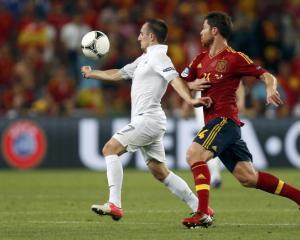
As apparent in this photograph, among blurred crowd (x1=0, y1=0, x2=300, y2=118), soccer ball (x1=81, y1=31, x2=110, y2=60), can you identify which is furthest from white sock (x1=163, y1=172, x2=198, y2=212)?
blurred crowd (x1=0, y1=0, x2=300, y2=118)

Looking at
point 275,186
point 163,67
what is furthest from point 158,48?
point 275,186

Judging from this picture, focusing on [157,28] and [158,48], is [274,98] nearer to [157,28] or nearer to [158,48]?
[158,48]

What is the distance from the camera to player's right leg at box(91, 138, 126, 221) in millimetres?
10452

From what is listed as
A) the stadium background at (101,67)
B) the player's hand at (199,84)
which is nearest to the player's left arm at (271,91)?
the player's hand at (199,84)

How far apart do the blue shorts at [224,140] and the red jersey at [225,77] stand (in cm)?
10

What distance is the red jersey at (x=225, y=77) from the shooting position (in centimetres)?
1017

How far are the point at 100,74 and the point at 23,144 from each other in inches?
372

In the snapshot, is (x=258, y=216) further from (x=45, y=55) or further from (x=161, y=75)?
(x=45, y=55)

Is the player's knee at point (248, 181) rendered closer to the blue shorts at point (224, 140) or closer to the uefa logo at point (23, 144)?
the blue shorts at point (224, 140)

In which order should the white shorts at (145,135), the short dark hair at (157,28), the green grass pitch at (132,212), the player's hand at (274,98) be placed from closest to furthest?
the player's hand at (274,98)
the green grass pitch at (132,212)
the white shorts at (145,135)
the short dark hair at (157,28)

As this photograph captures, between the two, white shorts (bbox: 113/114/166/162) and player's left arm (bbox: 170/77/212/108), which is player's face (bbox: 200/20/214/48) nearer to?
player's left arm (bbox: 170/77/212/108)

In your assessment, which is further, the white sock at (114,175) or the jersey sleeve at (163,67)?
the white sock at (114,175)

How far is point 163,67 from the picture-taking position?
10.6 m

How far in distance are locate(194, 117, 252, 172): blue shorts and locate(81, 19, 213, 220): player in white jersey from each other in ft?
2.76
